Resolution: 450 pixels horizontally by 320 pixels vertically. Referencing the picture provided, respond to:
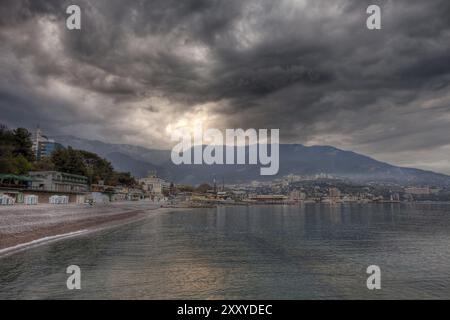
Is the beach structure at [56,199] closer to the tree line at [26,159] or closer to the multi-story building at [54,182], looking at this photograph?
the multi-story building at [54,182]

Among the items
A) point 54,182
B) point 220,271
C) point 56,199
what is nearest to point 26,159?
point 54,182

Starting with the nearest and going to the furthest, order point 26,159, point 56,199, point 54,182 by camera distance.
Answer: point 56,199 → point 54,182 → point 26,159

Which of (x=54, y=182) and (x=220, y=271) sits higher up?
(x=54, y=182)

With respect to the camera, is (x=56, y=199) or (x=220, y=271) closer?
(x=220, y=271)

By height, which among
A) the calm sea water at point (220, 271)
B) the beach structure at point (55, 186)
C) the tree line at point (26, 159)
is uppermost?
the tree line at point (26, 159)

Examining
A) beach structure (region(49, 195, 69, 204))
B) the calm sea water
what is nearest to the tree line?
beach structure (region(49, 195, 69, 204))

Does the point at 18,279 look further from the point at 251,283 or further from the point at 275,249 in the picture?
the point at 275,249

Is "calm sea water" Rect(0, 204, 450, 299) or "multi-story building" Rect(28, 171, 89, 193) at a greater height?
"multi-story building" Rect(28, 171, 89, 193)

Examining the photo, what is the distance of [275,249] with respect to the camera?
3347 cm

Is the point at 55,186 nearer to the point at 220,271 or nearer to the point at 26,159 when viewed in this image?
the point at 26,159

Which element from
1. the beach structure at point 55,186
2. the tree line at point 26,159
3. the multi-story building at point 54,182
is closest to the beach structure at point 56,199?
the beach structure at point 55,186

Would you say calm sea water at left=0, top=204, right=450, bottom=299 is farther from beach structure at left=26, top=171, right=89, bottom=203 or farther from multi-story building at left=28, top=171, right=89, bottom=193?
multi-story building at left=28, top=171, right=89, bottom=193

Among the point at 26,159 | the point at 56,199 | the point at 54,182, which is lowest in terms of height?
the point at 56,199
